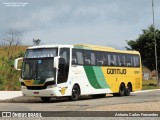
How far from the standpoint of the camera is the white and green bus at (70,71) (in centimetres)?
2433

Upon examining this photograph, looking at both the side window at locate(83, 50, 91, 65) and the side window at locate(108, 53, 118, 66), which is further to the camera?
the side window at locate(108, 53, 118, 66)

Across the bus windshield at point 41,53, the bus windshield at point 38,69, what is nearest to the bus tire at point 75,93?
the bus windshield at point 38,69

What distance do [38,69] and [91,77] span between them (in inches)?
164

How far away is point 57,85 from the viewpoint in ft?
79.7

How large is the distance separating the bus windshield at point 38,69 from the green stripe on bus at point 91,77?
307cm

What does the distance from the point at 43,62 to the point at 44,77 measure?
0.85m

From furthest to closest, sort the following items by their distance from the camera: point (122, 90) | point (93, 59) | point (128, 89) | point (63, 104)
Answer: point (128, 89)
point (122, 90)
point (93, 59)
point (63, 104)

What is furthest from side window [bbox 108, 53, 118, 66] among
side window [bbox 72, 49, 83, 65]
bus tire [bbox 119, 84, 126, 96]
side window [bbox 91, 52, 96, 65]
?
side window [bbox 72, 49, 83, 65]

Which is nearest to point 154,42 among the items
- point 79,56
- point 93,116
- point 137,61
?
point 137,61

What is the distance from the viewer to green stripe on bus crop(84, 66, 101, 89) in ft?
88.3

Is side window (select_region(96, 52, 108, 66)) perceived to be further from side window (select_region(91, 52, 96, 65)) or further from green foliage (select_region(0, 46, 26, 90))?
green foliage (select_region(0, 46, 26, 90))

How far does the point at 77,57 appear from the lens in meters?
25.9

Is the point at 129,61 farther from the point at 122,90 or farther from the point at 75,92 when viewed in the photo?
the point at 75,92

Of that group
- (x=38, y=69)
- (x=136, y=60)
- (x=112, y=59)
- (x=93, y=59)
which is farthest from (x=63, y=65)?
(x=136, y=60)
